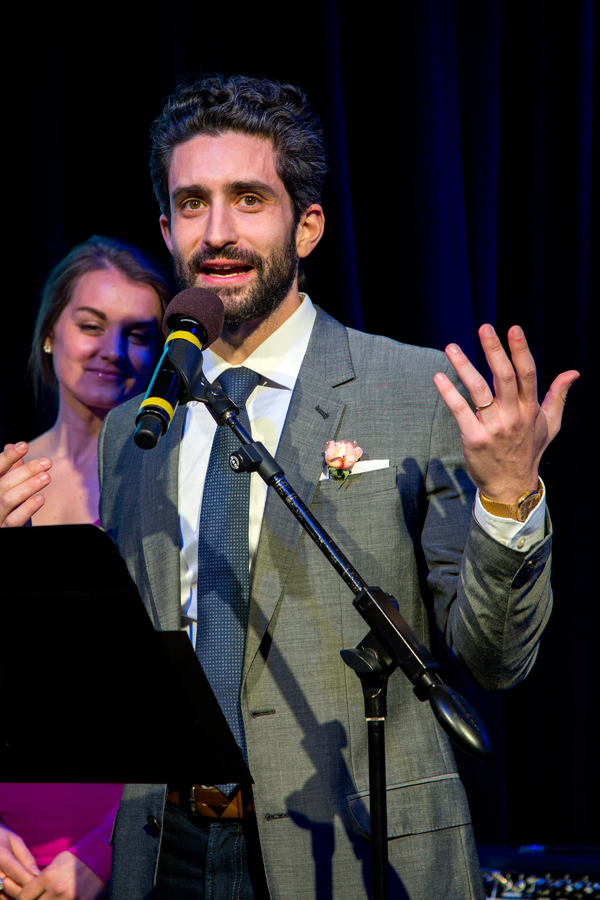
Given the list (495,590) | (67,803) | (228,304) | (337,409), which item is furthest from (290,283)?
(67,803)

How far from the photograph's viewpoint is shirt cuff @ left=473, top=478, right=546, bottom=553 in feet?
3.52

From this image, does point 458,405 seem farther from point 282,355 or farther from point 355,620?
point 282,355

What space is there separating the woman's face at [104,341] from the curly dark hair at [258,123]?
0.62 m

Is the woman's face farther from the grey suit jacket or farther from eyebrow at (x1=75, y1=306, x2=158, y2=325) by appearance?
the grey suit jacket

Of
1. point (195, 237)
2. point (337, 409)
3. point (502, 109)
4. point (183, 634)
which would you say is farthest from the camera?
point (502, 109)

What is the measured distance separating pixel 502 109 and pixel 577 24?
0.27 metres

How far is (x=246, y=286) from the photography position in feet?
5.22

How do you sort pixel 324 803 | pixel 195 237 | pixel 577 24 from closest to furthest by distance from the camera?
1. pixel 324 803
2. pixel 195 237
3. pixel 577 24

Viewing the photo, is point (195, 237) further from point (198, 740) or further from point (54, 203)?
point (54, 203)

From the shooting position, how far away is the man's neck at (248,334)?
1.65 metres

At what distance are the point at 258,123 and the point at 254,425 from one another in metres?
0.62

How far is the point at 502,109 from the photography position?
7.65ft

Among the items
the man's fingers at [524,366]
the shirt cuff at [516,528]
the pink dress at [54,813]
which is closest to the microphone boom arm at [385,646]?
the shirt cuff at [516,528]

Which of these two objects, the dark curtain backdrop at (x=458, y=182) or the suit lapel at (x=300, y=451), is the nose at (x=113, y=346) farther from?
the suit lapel at (x=300, y=451)
